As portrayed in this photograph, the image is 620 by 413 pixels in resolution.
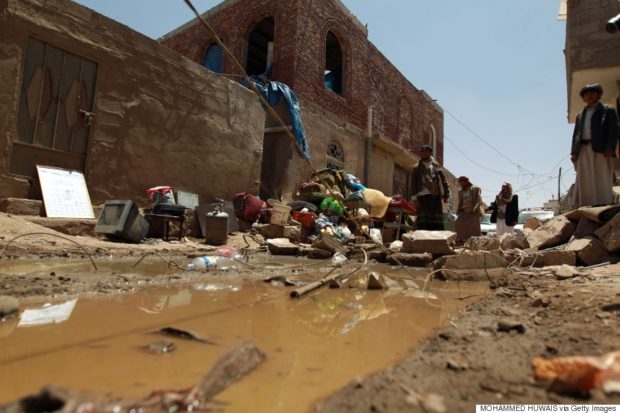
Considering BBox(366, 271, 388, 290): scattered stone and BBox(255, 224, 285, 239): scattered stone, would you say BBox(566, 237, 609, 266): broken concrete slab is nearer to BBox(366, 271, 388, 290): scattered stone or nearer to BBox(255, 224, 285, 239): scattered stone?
BBox(366, 271, 388, 290): scattered stone

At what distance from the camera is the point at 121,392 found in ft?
3.17

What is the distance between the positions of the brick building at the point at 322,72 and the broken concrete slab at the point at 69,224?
537cm

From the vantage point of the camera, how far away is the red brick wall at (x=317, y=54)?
1116 centimetres

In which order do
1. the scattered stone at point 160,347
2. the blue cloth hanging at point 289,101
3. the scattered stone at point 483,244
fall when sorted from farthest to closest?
the blue cloth hanging at point 289,101, the scattered stone at point 483,244, the scattered stone at point 160,347

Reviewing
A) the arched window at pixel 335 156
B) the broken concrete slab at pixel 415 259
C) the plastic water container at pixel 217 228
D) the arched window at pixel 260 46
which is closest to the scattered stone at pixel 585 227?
the broken concrete slab at pixel 415 259

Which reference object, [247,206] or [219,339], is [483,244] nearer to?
[247,206]

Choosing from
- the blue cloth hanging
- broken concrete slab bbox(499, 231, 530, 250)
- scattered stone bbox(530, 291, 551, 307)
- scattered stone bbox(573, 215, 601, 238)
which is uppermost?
the blue cloth hanging

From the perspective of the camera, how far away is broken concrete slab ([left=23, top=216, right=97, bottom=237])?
4938 millimetres

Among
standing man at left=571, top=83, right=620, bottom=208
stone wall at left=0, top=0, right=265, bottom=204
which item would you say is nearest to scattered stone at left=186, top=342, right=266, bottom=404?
standing man at left=571, top=83, right=620, bottom=208

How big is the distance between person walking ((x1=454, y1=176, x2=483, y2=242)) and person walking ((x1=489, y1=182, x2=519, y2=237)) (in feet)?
1.73

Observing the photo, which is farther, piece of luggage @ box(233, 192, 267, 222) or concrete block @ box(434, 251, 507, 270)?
piece of luggage @ box(233, 192, 267, 222)

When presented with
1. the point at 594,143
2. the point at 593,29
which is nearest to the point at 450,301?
the point at 594,143

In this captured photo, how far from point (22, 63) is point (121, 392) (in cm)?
630

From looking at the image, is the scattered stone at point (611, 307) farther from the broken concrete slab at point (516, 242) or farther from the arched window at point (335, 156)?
the arched window at point (335, 156)
